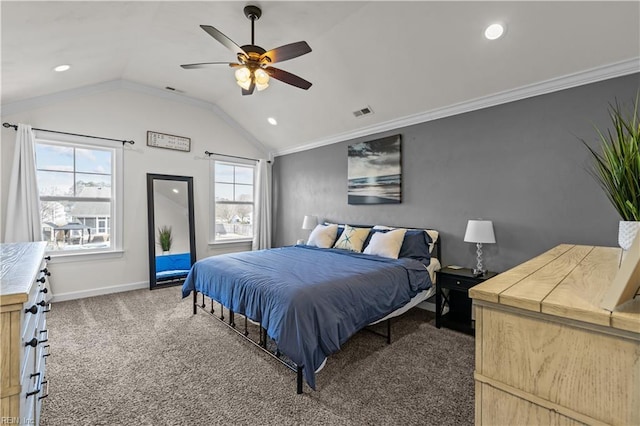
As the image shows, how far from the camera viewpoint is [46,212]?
4016 mm

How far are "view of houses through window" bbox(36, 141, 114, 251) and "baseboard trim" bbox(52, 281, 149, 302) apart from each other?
2.04ft

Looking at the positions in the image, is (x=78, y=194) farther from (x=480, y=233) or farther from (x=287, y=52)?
(x=480, y=233)

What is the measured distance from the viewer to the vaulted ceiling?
2410 millimetres

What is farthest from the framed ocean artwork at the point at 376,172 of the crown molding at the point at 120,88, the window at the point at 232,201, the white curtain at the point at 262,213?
the crown molding at the point at 120,88

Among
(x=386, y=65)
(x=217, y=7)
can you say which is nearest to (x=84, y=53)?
(x=217, y=7)

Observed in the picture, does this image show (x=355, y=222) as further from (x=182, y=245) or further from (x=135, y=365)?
(x=135, y=365)

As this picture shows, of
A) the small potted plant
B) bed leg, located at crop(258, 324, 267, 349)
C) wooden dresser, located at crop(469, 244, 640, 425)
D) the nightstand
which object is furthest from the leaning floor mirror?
wooden dresser, located at crop(469, 244, 640, 425)

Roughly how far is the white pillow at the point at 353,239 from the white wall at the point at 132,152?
2.60m

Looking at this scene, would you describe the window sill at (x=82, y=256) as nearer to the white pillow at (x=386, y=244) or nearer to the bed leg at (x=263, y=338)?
the bed leg at (x=263, y=338)

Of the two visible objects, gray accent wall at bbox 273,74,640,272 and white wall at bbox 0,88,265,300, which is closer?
gray accent wall at bbox 273,74,640,272

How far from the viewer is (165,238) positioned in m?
4.89

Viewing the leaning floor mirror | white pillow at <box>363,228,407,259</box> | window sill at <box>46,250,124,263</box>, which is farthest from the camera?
the leaning floor mirror

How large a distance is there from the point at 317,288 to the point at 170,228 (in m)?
3.68

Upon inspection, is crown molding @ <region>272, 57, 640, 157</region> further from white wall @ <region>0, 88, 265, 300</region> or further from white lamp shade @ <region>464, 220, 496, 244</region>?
white wall @ <region>0, 88, 265, 300</region>
